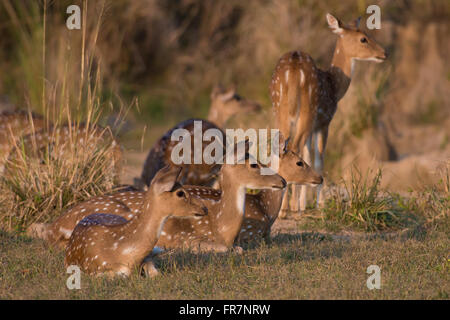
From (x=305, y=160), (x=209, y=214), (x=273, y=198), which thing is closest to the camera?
(x=209, y=214)

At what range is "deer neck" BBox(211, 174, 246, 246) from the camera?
662cm

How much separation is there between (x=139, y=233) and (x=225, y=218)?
3.98 ft

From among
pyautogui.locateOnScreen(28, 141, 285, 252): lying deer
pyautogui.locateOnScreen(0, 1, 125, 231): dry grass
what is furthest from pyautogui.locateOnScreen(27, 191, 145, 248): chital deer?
pyautogui.locateOnScreen(0, 1, 125, 231): dry grass

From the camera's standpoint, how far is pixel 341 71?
29.7ft

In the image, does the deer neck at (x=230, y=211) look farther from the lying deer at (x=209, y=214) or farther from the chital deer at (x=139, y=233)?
the chital deer at (x=139, y=233)

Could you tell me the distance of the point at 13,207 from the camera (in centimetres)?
777

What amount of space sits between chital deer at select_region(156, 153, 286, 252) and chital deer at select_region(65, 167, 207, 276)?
92 centimetres

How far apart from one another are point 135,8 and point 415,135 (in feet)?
22.0

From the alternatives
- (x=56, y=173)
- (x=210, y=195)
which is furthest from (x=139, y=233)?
(x=56, y=173)

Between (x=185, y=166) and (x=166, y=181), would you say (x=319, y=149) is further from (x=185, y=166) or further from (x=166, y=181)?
(x=166, y=181)

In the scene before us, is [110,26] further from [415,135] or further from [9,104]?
[415,135]

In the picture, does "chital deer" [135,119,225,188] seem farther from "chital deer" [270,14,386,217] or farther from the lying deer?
the lying deer

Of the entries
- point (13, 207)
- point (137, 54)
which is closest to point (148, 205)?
point (13, 207)

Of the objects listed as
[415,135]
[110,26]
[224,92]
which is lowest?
[415,135]
